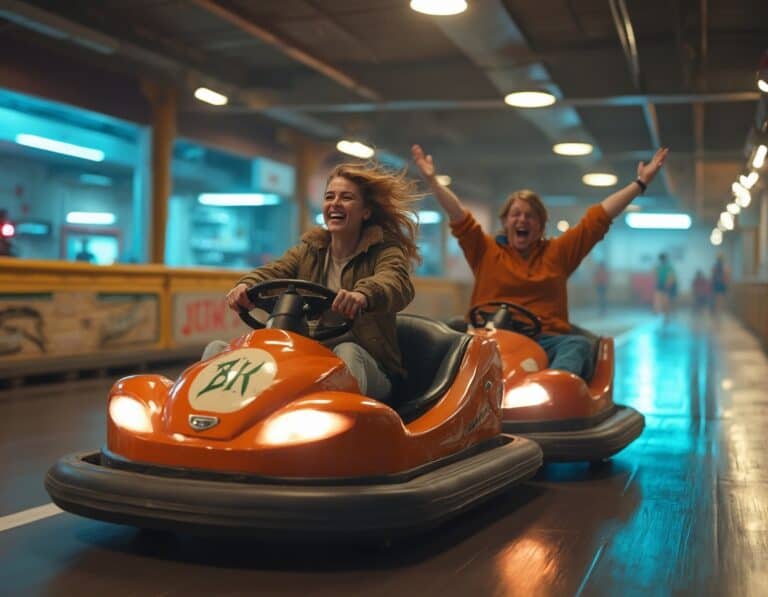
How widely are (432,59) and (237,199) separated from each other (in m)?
10.0

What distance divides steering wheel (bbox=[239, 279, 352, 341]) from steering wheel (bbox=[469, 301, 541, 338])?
5.46 ft

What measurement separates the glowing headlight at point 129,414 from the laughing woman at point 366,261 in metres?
0.48

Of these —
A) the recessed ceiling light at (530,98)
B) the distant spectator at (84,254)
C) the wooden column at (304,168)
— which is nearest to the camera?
the recessed ceiling light at (530,98)

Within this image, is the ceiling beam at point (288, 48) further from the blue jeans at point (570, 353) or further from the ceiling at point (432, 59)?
the blue jeans at point (570, 353)

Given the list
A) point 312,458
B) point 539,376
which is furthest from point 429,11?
point 312,458

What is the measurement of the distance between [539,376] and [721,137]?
15078 mm

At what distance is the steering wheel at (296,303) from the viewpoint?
3.26 meters

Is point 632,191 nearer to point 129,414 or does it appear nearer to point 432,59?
point 129,414

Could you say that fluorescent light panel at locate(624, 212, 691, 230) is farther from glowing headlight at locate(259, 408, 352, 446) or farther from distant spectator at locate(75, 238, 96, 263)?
glowing headlight at locate(259, 408, 352, 446)

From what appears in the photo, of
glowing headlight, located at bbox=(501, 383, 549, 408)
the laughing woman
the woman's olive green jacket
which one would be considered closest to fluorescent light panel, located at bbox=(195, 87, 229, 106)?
glowing headlight, located at bbox=(501, 383, 549, 408)

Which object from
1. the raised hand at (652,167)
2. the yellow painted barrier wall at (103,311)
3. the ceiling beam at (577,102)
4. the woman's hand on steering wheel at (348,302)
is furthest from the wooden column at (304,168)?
the woman's hand on steering wheel at (348,302)

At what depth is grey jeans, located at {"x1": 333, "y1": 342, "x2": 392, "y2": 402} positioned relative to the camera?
3.27 m

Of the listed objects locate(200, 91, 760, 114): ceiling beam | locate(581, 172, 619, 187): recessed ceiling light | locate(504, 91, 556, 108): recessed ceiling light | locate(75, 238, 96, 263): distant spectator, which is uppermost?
locate(200, 91, 760, 114): ceiling beam

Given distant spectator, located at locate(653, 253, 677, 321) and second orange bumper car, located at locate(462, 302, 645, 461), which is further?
distant spectator, located at locate(653, 253, 677, 321)
